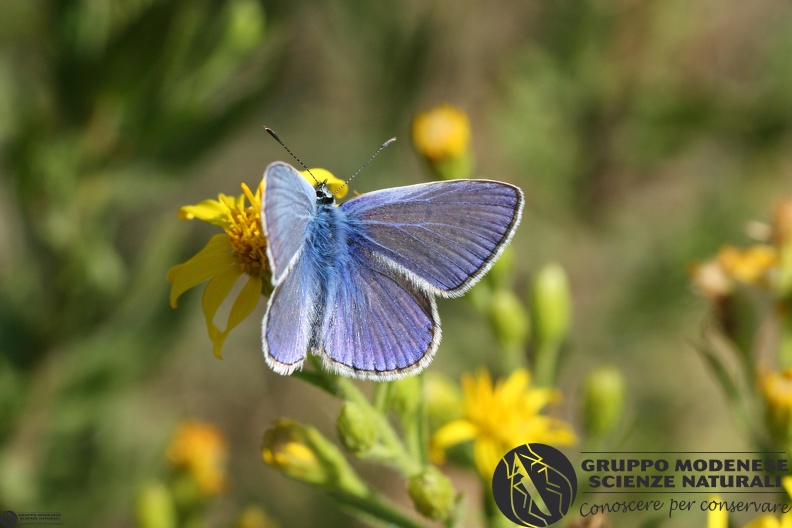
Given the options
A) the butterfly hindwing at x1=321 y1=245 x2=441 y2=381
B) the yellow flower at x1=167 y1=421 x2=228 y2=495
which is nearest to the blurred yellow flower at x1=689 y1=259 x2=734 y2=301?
the butterfly hindwing at x1=321 y1=245 x2=441 y2=381

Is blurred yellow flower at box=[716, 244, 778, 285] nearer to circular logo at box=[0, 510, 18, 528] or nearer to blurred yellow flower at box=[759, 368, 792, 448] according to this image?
blurred yellow flower at box=[759, 368, 792, 448]

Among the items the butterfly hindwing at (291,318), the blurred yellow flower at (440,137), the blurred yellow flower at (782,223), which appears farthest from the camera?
the blurred yellow flower at (440,137)

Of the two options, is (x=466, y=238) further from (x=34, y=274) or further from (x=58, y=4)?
(x=34, y=274)

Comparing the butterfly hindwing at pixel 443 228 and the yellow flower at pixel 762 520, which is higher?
the butterfly hindwing at pixel 443 228

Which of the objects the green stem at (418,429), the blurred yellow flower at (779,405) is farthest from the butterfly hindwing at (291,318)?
the blurred yellow flower at (779,405)

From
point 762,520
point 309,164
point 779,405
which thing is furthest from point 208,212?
point 309,164

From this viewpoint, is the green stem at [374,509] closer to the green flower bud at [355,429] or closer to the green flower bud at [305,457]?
the green flower bud at [305,457]

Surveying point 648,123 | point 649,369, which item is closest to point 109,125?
point 648,123
